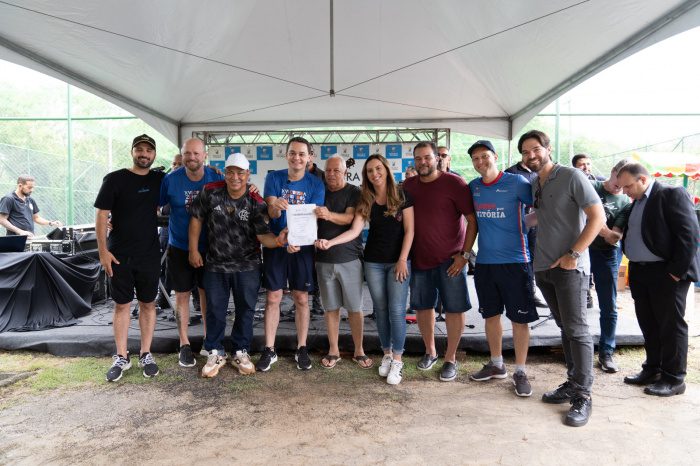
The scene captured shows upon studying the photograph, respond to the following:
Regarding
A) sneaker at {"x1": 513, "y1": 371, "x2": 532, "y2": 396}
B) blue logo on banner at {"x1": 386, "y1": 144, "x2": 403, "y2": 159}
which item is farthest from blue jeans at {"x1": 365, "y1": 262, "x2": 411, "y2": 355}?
blue logo on banner at {"x1": 386, "y1": 144, "x2": 403, "y2": 159}

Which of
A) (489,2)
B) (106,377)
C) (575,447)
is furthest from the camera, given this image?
(489,2)

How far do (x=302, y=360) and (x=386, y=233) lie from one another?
129cm

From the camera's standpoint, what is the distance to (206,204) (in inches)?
126

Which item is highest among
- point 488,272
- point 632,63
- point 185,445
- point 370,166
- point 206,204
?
point 632,63

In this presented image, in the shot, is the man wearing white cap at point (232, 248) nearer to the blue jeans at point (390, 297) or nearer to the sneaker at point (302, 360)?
the sneaker at point (302, 360)

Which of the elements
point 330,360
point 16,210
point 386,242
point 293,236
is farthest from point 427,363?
point 16,210

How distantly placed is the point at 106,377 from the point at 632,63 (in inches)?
1302

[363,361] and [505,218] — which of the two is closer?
[505,218]

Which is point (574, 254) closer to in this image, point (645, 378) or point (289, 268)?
point (645, 378)

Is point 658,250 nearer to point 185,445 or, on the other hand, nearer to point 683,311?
point 683,311

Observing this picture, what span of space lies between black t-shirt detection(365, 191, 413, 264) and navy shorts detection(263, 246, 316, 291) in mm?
540

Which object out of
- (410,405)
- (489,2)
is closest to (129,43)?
(489,2)

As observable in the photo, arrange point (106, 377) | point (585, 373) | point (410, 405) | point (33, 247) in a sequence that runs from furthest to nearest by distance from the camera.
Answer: point (33, 247) → point (106, 377) → point (410, 405) → point (585, 373)

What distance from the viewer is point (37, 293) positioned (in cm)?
438
